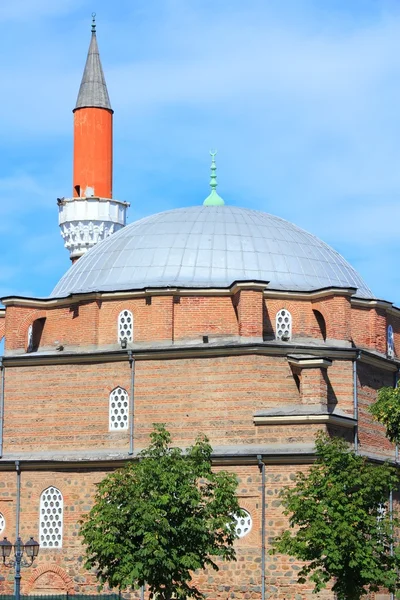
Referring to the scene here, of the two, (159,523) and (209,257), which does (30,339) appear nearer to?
(209,257)

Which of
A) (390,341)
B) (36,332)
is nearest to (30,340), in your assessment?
(36,332)

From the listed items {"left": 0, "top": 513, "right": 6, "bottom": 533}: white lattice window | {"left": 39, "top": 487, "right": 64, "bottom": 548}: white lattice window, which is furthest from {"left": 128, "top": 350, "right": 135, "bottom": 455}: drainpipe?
{"left": 0, "top": 513, "right": 6, "bottom": 533}: white lattice window

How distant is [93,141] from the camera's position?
45312mm

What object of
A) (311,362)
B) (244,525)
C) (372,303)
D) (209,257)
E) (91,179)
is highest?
(91,179)

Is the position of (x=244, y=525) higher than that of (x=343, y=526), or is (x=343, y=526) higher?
(x=244, y=525)

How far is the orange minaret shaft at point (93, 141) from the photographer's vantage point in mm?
45188

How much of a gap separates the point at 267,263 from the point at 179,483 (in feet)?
30.5

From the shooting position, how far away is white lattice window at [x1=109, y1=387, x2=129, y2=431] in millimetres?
32531

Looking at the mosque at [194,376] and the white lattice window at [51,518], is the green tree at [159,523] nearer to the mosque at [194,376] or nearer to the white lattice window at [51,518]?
the mosque at [194,376]

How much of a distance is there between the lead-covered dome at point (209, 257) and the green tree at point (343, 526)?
24.4 ft

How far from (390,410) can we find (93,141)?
2064 centimetres

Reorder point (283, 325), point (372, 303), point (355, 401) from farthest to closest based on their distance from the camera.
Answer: point (372, 303) → point (283, 325) → point (355, 401)

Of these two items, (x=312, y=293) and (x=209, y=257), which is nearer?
(x=312, y=293)

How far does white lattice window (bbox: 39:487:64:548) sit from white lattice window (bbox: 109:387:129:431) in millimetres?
2048
